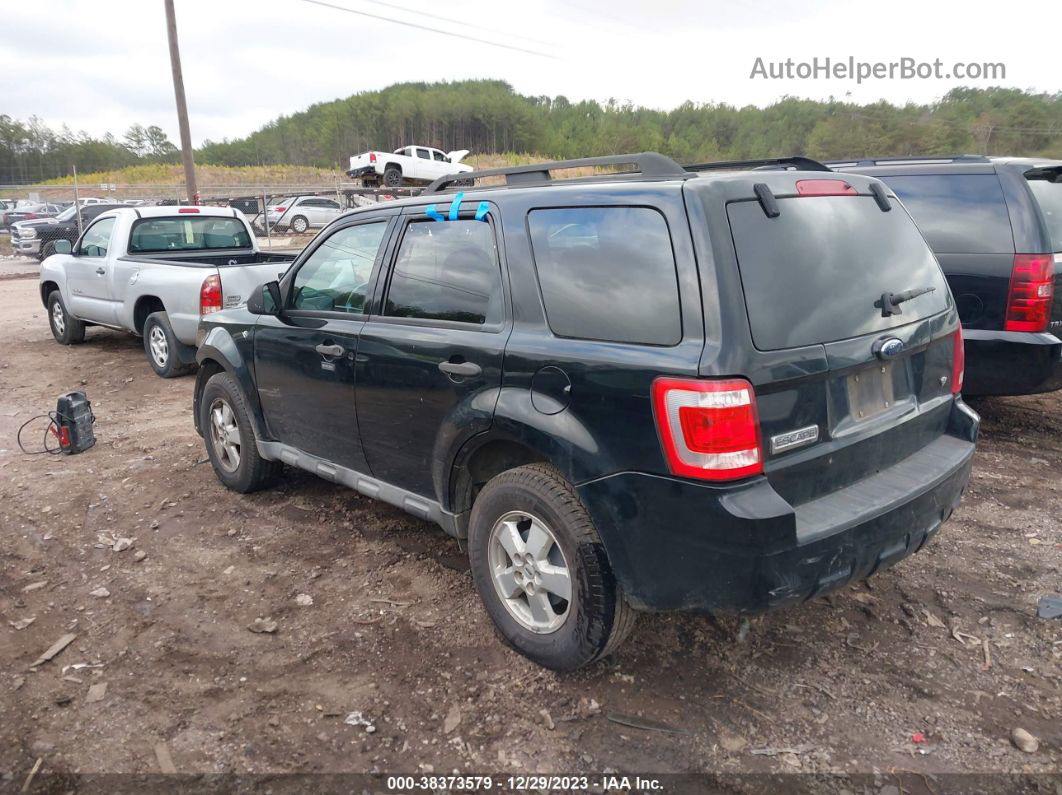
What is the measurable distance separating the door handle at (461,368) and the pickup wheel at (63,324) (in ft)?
29.3

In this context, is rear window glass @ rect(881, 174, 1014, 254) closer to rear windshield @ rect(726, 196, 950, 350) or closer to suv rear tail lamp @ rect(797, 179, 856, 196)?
rear windshield @ rect(726, 196, 950, 350)

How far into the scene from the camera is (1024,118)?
66625 mm

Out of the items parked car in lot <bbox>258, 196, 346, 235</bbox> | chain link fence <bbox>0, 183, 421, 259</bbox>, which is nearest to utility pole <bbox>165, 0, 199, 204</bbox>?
chain link fence <bbox>0, 183, 421, 259</bbox>

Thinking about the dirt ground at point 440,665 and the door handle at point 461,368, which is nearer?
the dirt ground at point 440,665

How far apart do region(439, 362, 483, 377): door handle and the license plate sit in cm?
137

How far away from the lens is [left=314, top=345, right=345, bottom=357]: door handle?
377 cm

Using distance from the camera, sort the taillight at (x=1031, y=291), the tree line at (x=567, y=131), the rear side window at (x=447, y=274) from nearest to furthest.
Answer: the rear side window at (x=447, y=274), the taillight at (x=1031, y=291), the tree line at (x=567, y=131)

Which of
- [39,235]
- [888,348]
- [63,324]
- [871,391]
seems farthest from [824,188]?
[39,235]

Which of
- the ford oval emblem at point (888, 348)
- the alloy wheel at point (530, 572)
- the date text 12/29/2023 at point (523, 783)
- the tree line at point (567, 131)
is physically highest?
the tree line at point (567, 131)

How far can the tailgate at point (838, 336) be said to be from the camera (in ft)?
8.18

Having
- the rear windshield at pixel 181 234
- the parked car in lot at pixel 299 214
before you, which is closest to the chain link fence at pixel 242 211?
the parked car in lot at pixel 299 214

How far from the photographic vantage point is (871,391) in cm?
282

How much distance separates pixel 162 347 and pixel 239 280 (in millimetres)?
1438

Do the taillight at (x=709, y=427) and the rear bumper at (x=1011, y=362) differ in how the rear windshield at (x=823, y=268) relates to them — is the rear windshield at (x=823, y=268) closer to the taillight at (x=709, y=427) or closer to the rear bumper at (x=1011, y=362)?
the taillight at (x=709, y=427)
